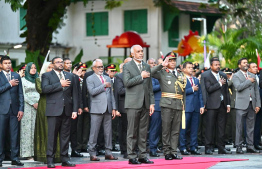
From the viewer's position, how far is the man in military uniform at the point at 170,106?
13.9 metres

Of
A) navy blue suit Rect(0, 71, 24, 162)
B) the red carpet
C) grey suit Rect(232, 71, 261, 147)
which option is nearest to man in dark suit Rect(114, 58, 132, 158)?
the red carpet

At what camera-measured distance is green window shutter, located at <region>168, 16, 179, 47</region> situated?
3953 centimetres

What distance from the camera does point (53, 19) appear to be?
22.5 metres

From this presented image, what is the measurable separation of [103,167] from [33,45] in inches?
414

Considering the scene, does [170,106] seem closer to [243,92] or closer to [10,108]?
[243,92]

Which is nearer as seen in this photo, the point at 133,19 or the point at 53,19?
the point at 53,19

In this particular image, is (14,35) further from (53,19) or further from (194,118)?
(194,118)

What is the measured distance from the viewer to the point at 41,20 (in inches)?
881

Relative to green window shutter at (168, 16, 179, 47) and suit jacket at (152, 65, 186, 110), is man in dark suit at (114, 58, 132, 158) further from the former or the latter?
green window shutter at (168, 16, 179, 47)

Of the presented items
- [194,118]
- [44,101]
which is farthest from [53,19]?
[44,101]

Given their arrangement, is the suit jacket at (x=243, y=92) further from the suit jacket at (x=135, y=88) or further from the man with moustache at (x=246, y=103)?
the suit jacket at (x=135, y=88)

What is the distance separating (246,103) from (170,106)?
2990 millimetres

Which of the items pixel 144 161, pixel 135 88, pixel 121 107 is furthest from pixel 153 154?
pixel 135 88

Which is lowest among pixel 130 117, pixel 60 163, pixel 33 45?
pixel 60 163
